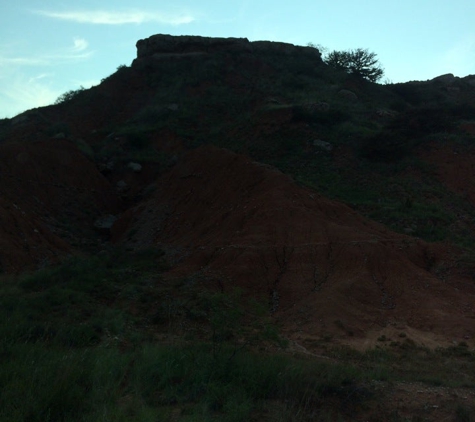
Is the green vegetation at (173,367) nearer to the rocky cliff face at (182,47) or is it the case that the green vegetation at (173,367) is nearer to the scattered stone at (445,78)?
the rocky cliff face at (182,47)

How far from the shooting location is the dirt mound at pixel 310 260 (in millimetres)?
11625

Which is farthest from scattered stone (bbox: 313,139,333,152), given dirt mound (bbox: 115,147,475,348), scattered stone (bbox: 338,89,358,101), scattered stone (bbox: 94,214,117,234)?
scattered stone (bbox: 94,214,117,234)

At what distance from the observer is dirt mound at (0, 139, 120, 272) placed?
15.6 m

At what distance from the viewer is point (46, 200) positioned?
69.7 ft

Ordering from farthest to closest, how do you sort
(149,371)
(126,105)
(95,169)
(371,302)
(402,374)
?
(126,105)
(95,169)
(371,302)
(402,374)
(149,371)

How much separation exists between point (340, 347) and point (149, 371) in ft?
14.3

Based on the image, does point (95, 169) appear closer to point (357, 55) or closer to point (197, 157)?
point (197, 157)

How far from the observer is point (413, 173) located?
23.3 m

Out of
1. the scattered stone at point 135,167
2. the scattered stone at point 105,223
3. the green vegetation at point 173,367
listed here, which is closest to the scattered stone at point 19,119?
the scattered stone at point 135,167

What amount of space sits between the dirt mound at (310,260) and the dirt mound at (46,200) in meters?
2.62

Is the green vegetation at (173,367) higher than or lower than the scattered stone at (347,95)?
lower

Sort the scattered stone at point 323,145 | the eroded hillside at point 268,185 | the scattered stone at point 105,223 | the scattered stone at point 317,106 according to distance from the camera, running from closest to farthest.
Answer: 1. the eroded hillside at point 268,185
2. the scattered stone at point 105,223
3. the scattered stone at point 323,145
4. the scattered stone at point 317,106

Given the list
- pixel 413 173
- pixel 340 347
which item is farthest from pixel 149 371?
pixel 413 173

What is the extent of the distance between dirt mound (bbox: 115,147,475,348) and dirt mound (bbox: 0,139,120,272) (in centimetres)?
262
